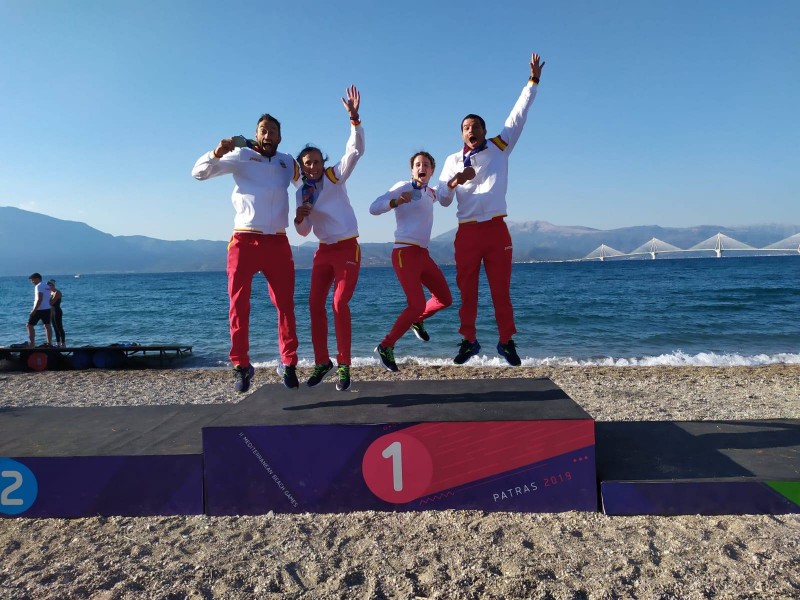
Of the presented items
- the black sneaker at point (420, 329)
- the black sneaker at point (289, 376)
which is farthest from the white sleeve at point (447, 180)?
the black sneaker at point (289, 376)

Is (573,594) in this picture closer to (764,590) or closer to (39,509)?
(764,590)

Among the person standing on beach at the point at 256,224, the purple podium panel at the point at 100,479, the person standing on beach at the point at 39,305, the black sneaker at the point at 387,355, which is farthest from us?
the person standing on beach at the point at 39,305

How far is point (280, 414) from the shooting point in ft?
A: 14.4

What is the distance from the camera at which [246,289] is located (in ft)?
15.3

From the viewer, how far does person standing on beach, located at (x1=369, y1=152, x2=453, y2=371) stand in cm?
501

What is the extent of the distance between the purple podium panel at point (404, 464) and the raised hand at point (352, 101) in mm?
2617

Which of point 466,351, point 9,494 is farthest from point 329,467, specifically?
point 9,494

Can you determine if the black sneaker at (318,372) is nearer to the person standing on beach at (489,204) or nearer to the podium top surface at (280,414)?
the podium top surface at (280,414)

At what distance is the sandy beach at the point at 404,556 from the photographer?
→ 315 cm

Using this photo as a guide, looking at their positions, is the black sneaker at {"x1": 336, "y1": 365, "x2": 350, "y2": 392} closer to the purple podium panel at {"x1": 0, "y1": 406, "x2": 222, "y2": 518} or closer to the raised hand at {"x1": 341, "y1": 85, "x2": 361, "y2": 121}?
the purple podium panel at {"x1": 0, "y1": 406, "x2": 222, "y2": 518}

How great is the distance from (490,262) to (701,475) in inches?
96.6

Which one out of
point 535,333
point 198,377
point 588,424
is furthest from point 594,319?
point 588,424

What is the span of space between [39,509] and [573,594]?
405cm

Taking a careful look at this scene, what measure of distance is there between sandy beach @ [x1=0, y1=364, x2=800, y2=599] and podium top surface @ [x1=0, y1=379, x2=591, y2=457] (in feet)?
2.04
